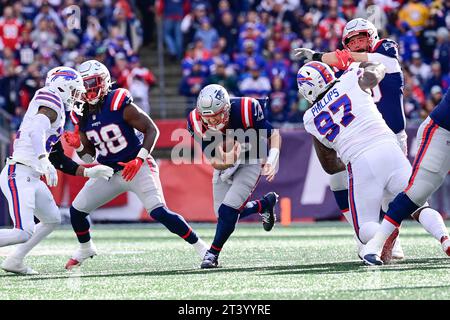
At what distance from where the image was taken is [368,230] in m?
6.83

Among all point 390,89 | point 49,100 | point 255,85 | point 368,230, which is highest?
point 49,100

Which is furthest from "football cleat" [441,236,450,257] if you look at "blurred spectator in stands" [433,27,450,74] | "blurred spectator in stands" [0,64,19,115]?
"blurred spectator in stands" [0,64,19,115]

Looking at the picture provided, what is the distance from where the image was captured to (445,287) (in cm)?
553

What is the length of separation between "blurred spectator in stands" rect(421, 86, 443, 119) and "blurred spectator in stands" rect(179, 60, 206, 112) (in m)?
3.27

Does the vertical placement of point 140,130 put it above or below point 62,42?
above

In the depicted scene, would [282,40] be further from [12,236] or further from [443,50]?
[12,236]

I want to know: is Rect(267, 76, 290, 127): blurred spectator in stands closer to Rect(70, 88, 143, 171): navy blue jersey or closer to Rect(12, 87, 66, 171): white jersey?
Rect(70, 88, 143, 171): navy blue jersey

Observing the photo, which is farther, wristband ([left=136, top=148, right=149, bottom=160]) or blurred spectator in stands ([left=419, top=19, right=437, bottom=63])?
blurred spectator in stands ([left=419, top=19, right=437, bottom=63])

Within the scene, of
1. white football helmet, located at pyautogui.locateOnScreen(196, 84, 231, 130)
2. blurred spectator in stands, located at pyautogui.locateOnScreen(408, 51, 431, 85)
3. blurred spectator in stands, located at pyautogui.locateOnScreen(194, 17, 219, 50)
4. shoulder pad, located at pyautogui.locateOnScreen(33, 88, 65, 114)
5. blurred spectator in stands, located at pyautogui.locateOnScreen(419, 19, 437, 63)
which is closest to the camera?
shoulder pad, located at pyautogui.locateOnScreen(33, 88, 65, 114)

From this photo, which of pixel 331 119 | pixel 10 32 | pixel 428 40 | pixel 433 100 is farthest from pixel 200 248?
pixel 10 32

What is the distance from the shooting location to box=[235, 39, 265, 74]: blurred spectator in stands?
1518cm

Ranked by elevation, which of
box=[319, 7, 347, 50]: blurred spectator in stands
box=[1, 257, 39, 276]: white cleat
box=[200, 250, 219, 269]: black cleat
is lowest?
box=[319, 7, 347, 50]: blurred spectator in stands

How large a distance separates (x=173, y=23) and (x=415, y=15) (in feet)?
12.7

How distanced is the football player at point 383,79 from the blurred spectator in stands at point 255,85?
6767 millimetres
